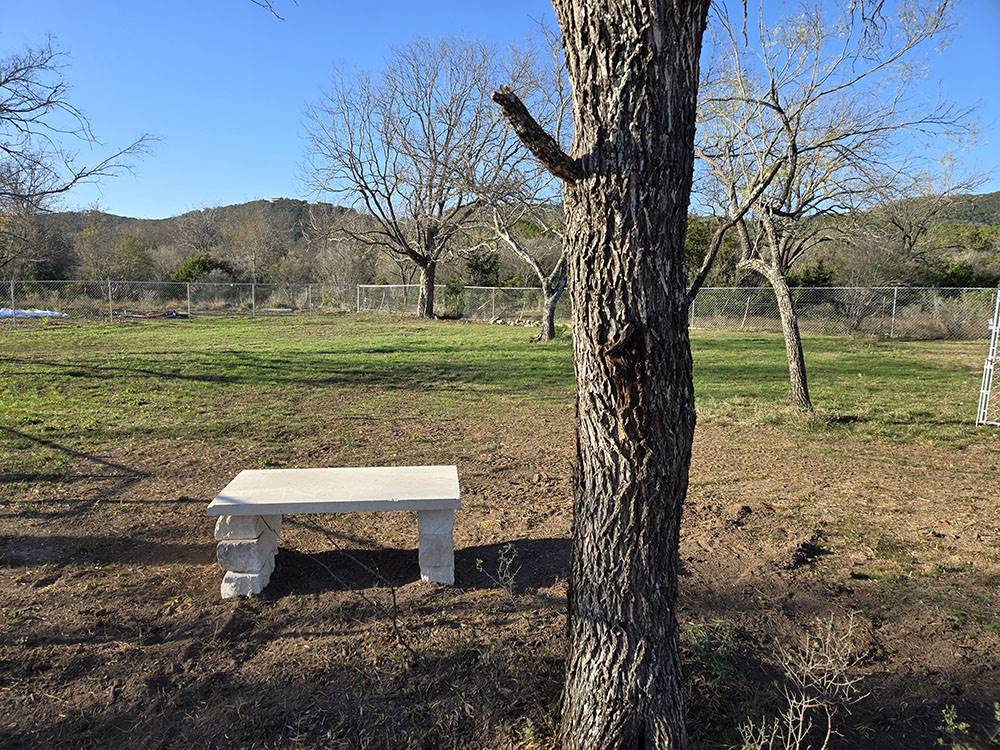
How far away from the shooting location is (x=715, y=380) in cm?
1120

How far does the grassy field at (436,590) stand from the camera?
2471 millimetres

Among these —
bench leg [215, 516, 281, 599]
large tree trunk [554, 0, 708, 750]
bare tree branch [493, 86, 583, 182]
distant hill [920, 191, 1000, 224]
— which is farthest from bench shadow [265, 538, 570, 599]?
distant hill [920, 191, 1000, 224]

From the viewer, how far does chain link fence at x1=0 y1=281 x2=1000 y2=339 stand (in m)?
21.7

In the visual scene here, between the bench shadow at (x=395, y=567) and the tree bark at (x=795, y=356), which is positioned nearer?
the bench shadow at (x=395, y=567)

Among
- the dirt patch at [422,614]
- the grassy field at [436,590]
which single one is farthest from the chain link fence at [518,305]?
the dirt patch at [422,614]

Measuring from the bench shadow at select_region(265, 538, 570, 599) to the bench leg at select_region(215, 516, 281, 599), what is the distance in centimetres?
13

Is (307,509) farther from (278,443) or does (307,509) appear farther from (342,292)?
(342,292)

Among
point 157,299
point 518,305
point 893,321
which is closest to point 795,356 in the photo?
point 893,321

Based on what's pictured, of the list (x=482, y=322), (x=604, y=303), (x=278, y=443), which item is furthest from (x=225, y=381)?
(x=482, y=322)

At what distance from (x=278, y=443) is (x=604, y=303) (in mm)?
5332

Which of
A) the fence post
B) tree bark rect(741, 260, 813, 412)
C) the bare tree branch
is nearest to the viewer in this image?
the bare tree branch

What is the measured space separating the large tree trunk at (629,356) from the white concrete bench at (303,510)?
1.25m

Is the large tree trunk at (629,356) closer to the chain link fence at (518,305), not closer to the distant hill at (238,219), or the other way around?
the chain link fence at (518,305)

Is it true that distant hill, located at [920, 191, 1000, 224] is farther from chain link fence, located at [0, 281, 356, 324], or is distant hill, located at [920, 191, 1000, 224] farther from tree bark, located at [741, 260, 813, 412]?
chain link fence, located at [0, 281, 356, 324]
